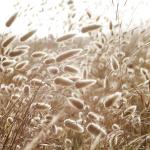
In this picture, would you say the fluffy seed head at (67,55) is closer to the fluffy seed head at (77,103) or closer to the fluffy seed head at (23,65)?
the fluffy seed head at (77,103)

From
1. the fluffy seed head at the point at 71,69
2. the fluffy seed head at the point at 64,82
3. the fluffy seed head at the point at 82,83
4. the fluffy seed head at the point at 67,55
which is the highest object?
the fluffy seed head at the point at 67,55

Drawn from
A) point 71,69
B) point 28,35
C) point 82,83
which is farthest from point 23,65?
point 82,83

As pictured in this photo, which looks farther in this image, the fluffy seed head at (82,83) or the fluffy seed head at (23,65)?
the fluffy seed head at (23,65)

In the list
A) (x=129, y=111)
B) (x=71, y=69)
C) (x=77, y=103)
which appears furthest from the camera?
(x=129, y=111)

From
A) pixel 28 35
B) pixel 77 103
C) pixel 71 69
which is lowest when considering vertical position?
pixel 77 103

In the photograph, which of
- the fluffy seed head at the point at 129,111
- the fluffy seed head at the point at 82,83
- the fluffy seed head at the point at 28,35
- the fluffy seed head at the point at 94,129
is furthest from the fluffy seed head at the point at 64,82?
the fluffy seed head at the point at 129,111

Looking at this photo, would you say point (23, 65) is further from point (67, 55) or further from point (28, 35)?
point (67, 55)

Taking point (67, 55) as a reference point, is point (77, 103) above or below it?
below

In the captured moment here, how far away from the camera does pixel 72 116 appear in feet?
8.02

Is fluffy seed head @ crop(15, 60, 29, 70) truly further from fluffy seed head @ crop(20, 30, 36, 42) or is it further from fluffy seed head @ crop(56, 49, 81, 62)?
fluffy seed head @ crop(56, 49, 81, 62)

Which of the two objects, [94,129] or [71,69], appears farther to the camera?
[71,69]

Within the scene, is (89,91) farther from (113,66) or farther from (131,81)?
(113,66)

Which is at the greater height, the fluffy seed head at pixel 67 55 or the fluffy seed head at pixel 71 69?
the fluffy seed head at pixel 67 55

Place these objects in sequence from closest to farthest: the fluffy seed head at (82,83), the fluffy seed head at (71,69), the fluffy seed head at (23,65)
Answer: the fluffy seed head at (82,83)
the fluffy seed head at (71,69)
the fluffy seed head at (23,65)
